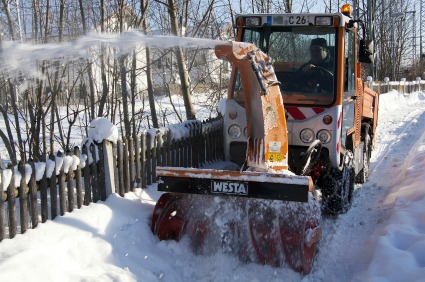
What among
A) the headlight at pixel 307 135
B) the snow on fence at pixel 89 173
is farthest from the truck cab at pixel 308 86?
the snow on fence at pixel 89 173

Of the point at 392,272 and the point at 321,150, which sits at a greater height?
the point at 321,150

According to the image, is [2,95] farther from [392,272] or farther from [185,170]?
[392,272]

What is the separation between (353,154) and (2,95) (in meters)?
6.92

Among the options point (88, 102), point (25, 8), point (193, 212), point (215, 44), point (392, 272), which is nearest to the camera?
point (392, 272)

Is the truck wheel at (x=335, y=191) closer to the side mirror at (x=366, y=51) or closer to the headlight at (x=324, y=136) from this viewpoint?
the headlight at (x=324, y=136)

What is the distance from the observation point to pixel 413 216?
202 inches

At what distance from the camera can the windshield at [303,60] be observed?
223 inches

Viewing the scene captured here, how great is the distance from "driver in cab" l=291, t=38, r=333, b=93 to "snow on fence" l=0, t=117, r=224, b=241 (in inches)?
85.0

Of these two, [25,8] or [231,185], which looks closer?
[231,185]

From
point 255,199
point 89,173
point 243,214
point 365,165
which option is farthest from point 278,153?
point 365,165

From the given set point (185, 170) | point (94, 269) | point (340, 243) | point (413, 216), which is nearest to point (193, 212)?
point (185, 170)

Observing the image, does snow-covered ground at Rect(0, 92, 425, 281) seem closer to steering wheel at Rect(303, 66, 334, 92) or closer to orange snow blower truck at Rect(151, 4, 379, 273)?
orange snow blower truck at Rect(151, 4, 379, 273)

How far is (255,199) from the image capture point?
185 inches

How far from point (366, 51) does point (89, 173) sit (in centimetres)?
384
